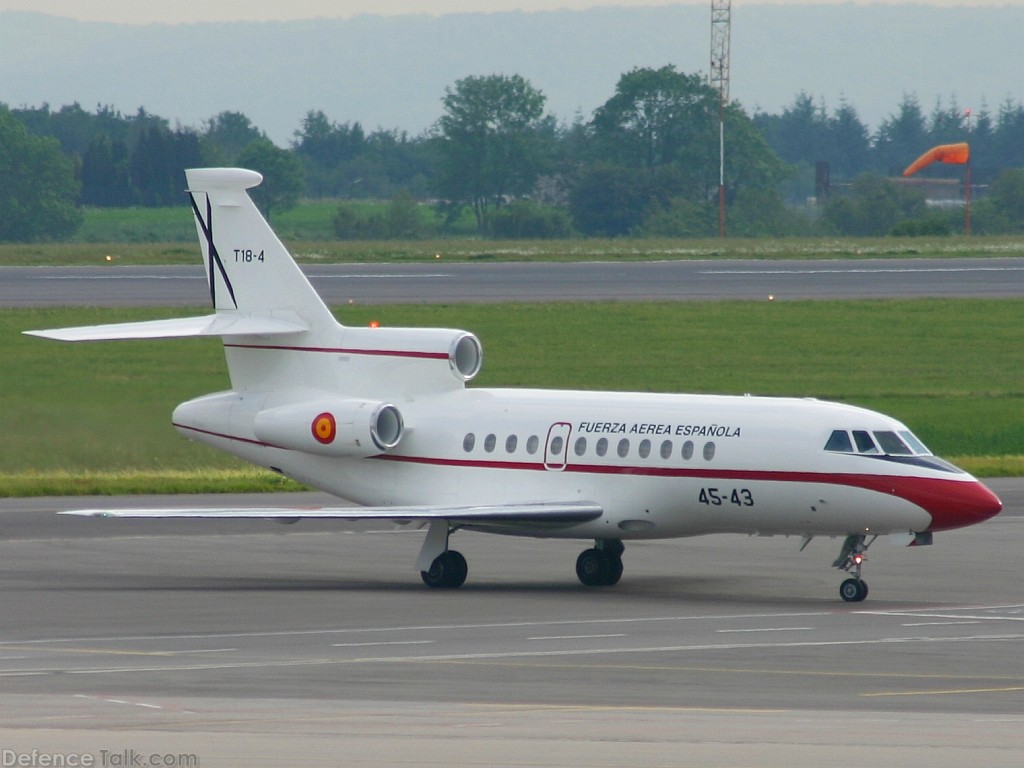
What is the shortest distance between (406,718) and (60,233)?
411 feet

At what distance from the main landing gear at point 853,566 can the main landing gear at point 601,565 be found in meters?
3.54

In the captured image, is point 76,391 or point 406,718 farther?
point 76,391

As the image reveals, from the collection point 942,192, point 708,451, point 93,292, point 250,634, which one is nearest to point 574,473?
point 708,451

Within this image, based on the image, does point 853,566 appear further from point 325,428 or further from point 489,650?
point 325,428

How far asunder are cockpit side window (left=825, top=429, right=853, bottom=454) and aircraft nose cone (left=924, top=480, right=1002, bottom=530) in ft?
4.47

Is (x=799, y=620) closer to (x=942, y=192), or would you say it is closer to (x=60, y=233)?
(x=60, y=233)

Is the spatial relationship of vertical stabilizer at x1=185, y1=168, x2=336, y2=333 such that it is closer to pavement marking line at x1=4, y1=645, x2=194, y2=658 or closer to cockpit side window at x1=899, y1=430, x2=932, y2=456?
cockpit side window at x1=899, y1=430, x2=932, y2=456

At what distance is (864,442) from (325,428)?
27.5ft

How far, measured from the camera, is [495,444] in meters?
28.3

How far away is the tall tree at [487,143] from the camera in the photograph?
160 m

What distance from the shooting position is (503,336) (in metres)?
63.7

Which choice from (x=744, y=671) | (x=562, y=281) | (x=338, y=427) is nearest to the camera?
(x=744, y=671)

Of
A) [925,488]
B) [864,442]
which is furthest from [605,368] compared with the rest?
[925,488]

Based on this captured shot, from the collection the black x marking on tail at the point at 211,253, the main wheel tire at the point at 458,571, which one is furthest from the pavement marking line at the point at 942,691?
the black x marking on tail at the point at 211,253
